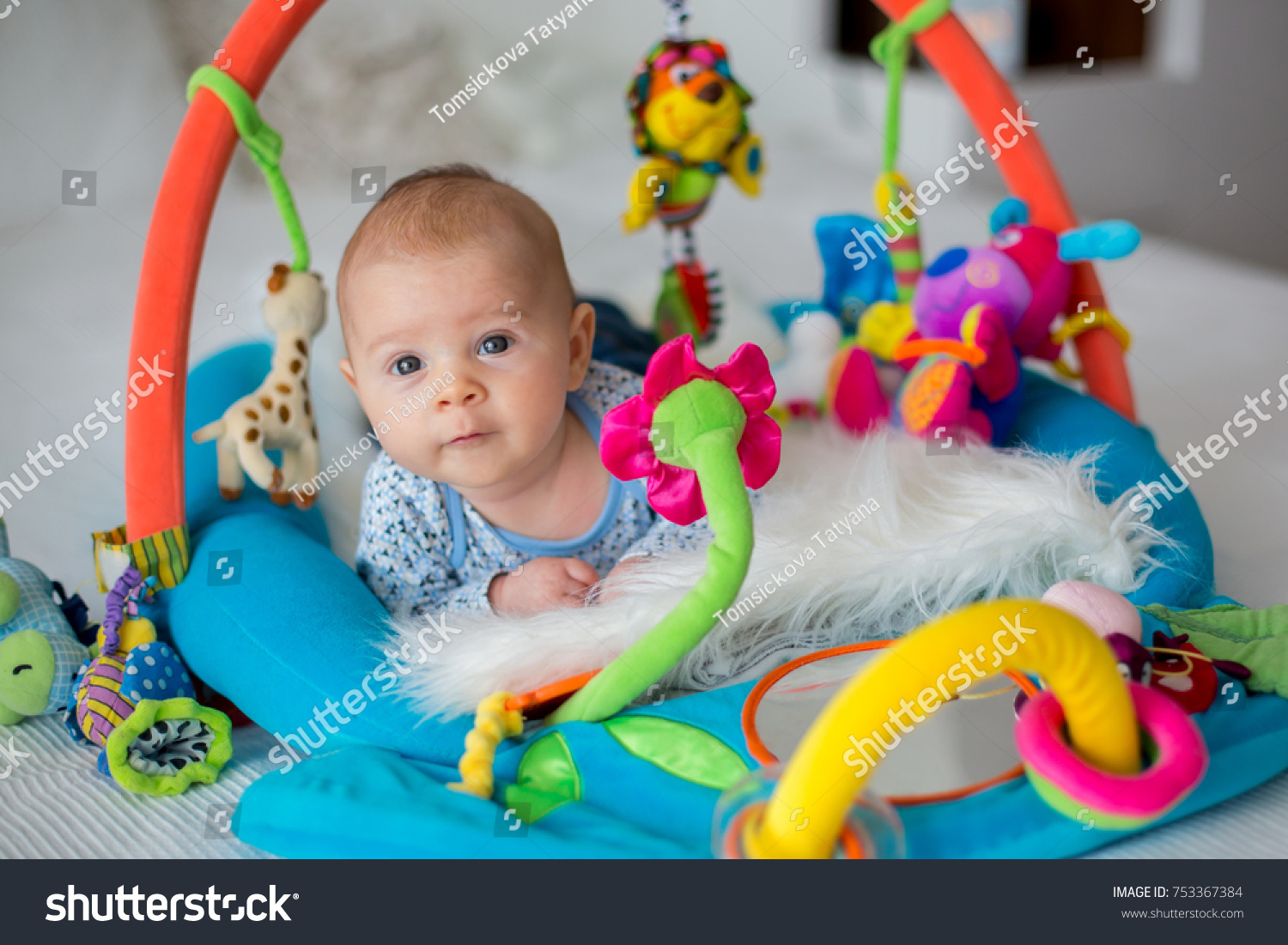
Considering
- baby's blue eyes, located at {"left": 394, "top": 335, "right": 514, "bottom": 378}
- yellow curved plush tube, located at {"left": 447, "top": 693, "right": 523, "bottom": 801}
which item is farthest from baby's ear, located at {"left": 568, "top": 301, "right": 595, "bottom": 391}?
yellow curved plush tube, located at {"left": 447, "top": 693, "right": 523, "bottom": 801}

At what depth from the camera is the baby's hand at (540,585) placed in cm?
96

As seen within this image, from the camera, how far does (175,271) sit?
0.94 meters

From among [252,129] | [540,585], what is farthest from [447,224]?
[540,585]

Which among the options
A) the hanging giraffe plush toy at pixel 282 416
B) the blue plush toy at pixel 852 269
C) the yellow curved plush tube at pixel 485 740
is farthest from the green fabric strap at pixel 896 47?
the yellow curved plush tube at pixel 485 740

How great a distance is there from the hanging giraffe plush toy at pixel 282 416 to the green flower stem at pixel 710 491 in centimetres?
50

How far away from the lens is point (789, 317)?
4.80 ft

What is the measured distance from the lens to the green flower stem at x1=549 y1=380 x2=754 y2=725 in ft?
2.23

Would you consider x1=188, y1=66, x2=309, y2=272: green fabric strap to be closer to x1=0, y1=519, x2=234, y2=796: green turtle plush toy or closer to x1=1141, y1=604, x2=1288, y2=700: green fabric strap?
x1=0, y1=519, x2=234, y2=796: green turtle plush toy

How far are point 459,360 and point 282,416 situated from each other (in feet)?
0.88

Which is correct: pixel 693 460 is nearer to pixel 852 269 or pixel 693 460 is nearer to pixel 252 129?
pixel 252 129

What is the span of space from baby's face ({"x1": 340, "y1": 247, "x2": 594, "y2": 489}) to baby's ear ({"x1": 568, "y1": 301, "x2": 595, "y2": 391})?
49 mm
